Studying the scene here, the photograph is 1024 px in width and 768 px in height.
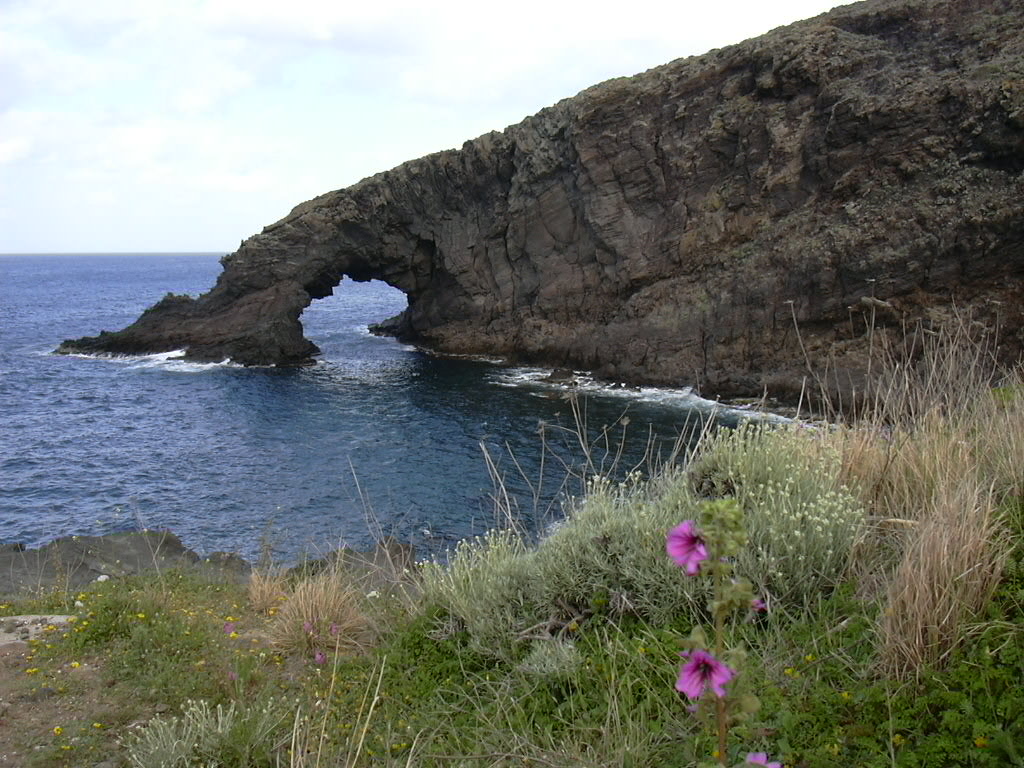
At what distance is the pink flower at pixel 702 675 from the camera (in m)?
2.07

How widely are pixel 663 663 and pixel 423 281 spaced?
1786 inches

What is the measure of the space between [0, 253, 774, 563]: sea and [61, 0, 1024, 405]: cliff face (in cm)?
276

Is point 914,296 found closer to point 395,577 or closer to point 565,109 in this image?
point 565,109

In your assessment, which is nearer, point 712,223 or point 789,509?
point 789,509

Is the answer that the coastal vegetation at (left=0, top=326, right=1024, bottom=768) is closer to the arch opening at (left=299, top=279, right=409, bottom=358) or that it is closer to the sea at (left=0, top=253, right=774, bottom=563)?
the sea at (left=0, top=253, right=774, bottom=563)

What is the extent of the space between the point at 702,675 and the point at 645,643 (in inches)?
92.5

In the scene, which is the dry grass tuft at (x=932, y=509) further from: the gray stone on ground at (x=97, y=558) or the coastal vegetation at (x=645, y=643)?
the gray stone on ground at (x=97, y=558)

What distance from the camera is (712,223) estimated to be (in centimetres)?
3638

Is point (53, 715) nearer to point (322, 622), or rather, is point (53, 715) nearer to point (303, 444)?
point (322, 622)

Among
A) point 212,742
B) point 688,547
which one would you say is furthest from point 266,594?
point 688,547

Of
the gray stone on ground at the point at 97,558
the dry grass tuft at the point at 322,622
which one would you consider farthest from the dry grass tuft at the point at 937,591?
the gray stone on ground at the point at 97,558

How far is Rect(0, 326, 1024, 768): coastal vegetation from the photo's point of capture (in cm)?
343

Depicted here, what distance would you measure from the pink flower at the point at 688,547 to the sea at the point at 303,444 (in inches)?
269

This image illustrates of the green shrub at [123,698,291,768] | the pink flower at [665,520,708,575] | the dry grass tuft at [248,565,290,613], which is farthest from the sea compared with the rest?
the pink flower at [665,520,708,575]
